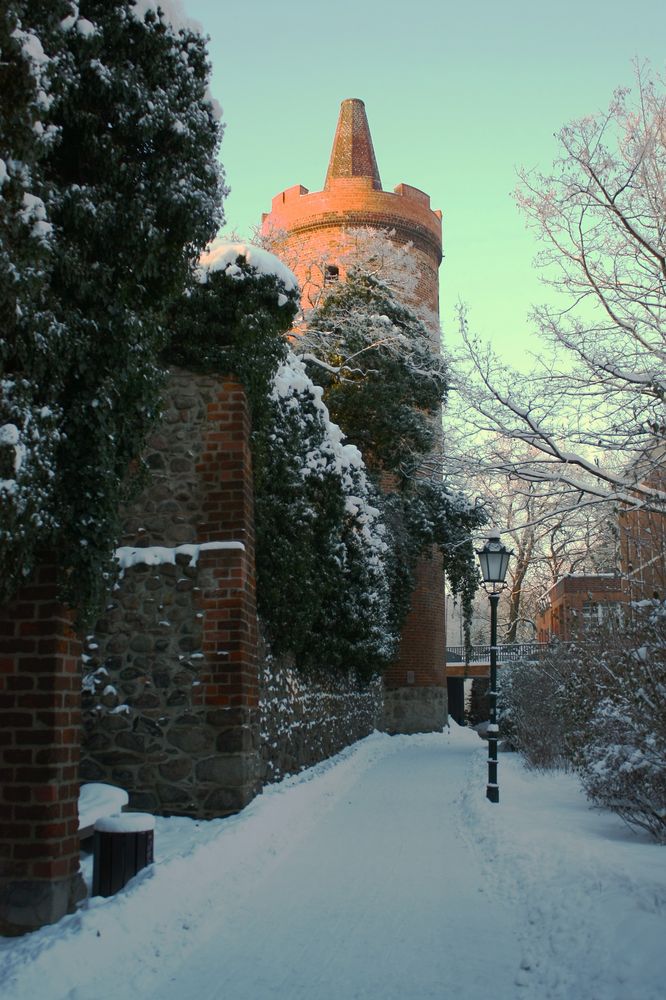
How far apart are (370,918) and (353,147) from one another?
30306mm

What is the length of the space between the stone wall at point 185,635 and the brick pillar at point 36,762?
9.66 feet

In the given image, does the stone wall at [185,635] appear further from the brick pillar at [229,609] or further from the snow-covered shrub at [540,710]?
the snow-covered shrub at [540,710]

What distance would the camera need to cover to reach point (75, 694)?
5406 mm

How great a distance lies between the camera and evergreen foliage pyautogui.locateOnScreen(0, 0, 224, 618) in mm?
4605

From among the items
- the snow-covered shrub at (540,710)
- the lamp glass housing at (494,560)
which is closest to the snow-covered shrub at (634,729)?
the lamp glass housing at (494,560)

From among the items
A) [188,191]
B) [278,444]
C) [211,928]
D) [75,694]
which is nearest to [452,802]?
[278,444]

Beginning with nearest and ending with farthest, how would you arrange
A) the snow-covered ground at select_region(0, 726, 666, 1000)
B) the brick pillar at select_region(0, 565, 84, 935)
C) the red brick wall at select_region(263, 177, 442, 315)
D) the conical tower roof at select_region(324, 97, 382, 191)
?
the snow-covered ground at select_region(0, 726, 666, 1000) < the brick pillar at select_region(0, 565, 84, 935) < the red brick wall at select_region(263, 177, 442, 315) < the conical tower roof at select_region(324, 97, 382, 191)

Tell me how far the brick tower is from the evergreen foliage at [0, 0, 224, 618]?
18.9 m

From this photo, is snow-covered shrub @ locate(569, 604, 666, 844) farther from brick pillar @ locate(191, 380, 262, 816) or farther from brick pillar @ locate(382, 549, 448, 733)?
brick pillar @ locate(382, 549, 448, 733)

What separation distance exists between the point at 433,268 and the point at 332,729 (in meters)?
19.6

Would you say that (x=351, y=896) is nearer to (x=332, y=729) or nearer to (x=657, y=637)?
(x=657, y=637)

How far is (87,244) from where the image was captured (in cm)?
529

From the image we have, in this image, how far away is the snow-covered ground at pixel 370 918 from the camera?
170 inches

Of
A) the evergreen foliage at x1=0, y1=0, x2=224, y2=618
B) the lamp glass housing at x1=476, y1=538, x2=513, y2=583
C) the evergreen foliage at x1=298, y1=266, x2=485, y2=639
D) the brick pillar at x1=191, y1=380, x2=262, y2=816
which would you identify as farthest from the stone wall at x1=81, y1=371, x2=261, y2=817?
the evergreen foliage at x1=298, y1=266, x2=485, y2=639
